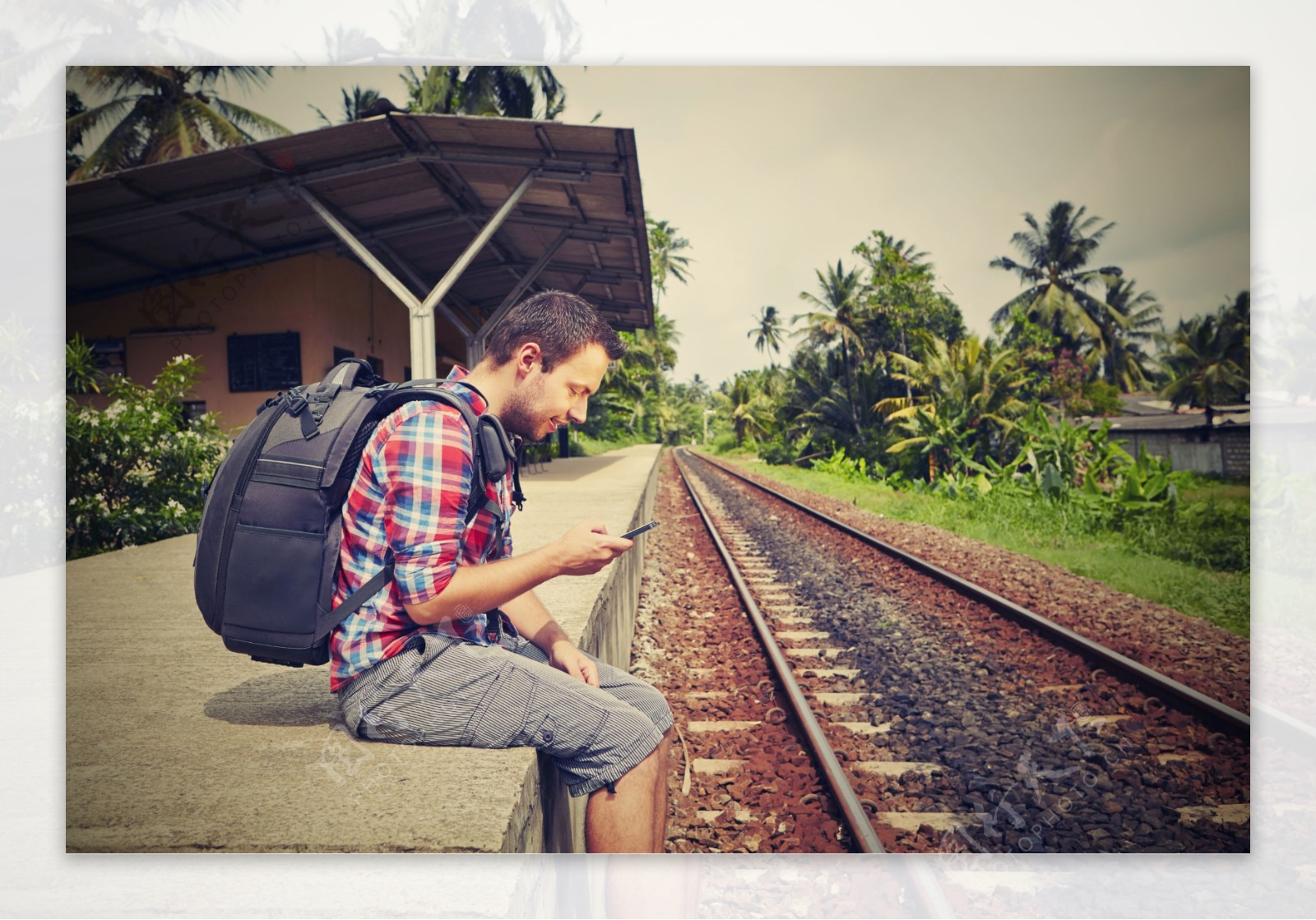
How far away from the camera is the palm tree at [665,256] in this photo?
10.7 ft

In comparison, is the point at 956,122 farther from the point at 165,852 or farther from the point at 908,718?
the point at 165,852

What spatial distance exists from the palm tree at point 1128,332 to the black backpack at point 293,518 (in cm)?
246

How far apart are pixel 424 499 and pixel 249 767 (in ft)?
3.30

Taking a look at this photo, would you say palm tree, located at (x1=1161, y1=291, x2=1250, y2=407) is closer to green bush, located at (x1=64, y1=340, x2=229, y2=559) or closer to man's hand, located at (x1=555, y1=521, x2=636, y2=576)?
man's hand, located at (x1=555, y1=521, x2=636, y2=576)

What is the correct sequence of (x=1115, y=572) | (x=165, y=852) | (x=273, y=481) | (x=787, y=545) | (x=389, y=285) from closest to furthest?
(x=273, y=481), (x=165, y=852), (x=389, y=285), (x=1115, y=572), (x=787, y=545)

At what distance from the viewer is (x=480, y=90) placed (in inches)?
120

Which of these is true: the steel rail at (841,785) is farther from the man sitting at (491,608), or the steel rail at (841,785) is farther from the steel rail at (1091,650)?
the steel rail at (1091,650)

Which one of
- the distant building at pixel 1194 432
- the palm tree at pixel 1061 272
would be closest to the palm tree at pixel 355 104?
the palm tree at pixel 1061 272

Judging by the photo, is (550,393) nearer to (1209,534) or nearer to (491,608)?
(491,608)

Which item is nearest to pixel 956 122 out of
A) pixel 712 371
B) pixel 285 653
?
pixel 712 371

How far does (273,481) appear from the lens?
5.30ft

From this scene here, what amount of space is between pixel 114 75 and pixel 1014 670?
14.3ft

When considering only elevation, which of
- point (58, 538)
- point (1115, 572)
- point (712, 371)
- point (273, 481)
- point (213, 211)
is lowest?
point (1115, 572)

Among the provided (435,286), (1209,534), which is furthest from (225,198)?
(1209,534)
